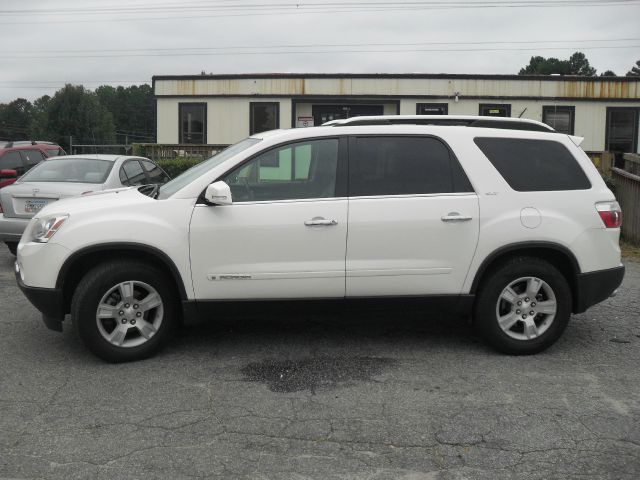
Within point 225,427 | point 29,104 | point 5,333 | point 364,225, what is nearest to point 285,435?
point 225,427

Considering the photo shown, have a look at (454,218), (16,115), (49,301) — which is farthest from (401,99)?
(16,115)

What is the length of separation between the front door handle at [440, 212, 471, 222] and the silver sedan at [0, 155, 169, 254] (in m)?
5.64

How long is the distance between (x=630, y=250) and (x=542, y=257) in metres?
6.39

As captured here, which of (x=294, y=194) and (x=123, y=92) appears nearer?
(x=294, y=194)

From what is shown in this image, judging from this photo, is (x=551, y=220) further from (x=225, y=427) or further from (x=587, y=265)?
(x=225, y=427)

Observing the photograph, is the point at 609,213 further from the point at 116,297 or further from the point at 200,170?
the point at 116,297

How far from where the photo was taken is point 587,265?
5.43 m

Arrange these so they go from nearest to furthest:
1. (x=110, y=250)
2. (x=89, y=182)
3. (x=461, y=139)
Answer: (x=110, y=250)
(x=461, y=139)
(x=89, y=182)

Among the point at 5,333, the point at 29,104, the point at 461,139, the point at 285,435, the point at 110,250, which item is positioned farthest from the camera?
the point at 29,104

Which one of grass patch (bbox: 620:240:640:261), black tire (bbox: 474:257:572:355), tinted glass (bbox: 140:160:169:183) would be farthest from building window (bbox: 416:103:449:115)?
black tire (bbox: 474:257:572:355)

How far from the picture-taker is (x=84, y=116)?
8288 centimetres

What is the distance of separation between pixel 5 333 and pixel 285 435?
331 centimetres

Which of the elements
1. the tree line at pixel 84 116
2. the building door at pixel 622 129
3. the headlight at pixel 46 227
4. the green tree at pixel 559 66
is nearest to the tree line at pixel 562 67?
the green tree at pixel 559 66

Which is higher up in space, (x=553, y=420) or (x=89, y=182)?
(x=89, y=182)
